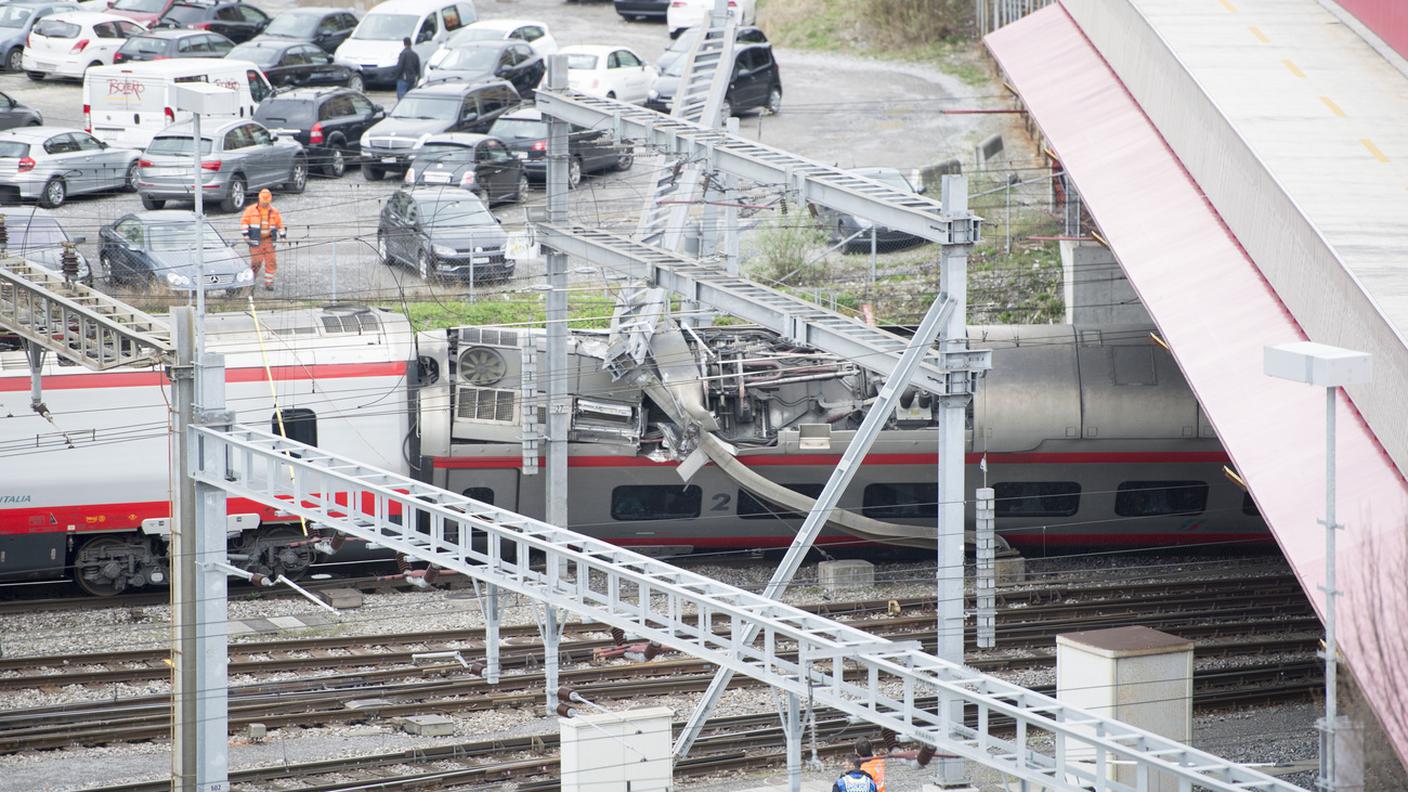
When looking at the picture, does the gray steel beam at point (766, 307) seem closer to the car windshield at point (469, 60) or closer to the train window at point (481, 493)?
the train window at point (481, 493)

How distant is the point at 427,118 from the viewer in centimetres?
3862

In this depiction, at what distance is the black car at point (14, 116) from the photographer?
39688mm

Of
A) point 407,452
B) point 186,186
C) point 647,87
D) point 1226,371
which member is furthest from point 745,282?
point 647,87

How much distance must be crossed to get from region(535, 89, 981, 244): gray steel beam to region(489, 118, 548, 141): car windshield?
46.6 ft

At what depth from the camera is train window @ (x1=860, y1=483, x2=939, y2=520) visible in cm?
2583

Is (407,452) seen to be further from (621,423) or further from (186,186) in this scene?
(186,186)

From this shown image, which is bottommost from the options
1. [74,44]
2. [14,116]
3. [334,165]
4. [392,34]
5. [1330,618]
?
[1330,618]

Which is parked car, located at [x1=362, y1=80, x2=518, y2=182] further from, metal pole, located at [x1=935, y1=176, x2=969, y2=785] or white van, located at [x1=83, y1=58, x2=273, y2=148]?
metal pole, located at [x1=935, y1=176, x2=969, y2=785]

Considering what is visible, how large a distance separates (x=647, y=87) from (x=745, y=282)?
23021mm

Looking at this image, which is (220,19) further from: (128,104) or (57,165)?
(57,165)

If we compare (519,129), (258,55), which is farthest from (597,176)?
(258,55)

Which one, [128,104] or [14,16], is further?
[14,16]

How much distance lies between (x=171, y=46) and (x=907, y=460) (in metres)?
26.7

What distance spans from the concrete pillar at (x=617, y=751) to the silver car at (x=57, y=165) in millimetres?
22443
